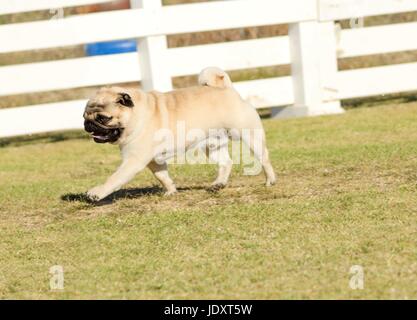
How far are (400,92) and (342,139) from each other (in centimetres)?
364

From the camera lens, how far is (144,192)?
681cm

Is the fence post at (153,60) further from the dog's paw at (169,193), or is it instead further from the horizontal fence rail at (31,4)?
the dog's paw at (169,193)

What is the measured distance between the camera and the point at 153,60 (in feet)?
33.1

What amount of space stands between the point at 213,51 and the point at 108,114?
15.4 feet

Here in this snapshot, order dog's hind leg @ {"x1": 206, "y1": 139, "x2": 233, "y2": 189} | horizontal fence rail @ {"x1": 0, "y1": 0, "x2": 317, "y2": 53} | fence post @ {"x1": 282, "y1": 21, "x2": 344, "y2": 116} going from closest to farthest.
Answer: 1. dog's hind leg @ {"x1": 206, "y1": 139, "x2": 233, "y2": 189}
2. horizontal fence rail @ {"x1": 0, "y1": 0, "x2": 317, "y2": 53}
3. fence post @ {"x1": 282, "y1": 21, "x2": 344, "y2": 116}

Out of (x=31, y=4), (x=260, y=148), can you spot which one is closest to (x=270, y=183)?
(x=260, y=148)

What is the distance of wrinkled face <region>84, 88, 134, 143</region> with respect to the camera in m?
5.87

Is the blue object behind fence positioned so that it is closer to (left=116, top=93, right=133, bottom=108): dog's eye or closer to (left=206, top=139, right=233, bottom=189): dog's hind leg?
(left=206, top=139, right=233, bottom=189): dog's hind leg

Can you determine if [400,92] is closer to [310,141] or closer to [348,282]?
[310,141]

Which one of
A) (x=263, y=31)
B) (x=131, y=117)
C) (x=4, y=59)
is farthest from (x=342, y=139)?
(x=4, y=59)

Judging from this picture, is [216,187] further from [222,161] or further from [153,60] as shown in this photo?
[153,60]

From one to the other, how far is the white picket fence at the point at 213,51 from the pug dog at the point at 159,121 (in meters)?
3.57

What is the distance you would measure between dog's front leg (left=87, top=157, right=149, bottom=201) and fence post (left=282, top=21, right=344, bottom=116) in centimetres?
493

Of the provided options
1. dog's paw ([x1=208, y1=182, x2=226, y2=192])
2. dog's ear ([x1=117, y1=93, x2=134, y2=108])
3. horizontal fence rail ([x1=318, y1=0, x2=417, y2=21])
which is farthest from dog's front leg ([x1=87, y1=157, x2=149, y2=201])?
horizontal fence rail ([x1=318, y1=0, x2=417, y2=21])
